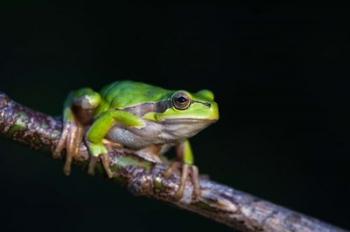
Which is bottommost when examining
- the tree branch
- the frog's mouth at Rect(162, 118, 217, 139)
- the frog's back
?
the tree branch

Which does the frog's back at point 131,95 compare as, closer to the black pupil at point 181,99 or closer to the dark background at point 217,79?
the black pupil at point 181,99

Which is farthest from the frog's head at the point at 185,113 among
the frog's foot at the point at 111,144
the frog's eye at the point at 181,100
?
the frog's foot at the point at 111,144

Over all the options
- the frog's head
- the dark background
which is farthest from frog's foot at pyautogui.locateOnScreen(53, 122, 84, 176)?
the dark background

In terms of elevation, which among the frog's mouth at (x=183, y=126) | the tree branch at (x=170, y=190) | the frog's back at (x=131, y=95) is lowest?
the tree branch at (x=170, y=190)

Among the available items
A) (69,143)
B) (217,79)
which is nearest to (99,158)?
(69,143)

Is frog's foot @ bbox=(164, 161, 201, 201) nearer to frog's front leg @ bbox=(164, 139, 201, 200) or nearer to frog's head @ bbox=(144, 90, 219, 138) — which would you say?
frog's front leg @ bbox=(164, 139, 201, 200)

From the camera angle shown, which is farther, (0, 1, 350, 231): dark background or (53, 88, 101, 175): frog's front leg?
(0, 1, 350, 231): dark background

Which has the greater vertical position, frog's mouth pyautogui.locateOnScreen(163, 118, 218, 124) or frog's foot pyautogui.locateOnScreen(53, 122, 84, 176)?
frog's mouth pyautogui.locateOnScreen(163, 118, 218, 124)

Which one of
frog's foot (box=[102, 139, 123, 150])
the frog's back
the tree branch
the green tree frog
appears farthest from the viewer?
the frog's back
